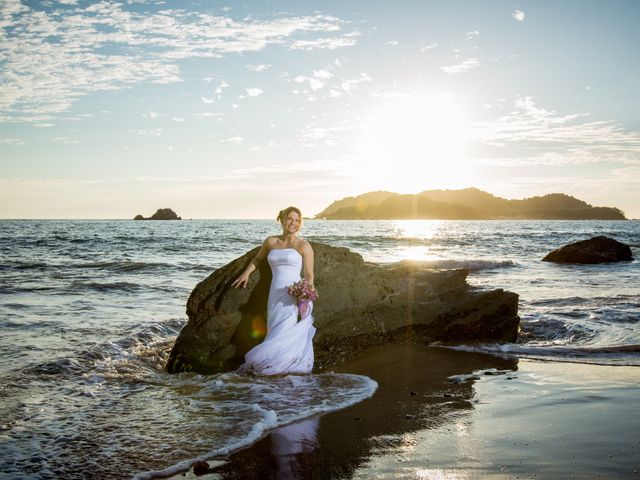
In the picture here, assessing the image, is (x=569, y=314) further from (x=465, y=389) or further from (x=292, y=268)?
(x=292, y=268)

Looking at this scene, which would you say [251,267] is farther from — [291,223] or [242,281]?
[291,223]

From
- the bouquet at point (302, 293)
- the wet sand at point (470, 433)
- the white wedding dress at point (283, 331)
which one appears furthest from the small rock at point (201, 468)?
the bouquet at point (302, 293)

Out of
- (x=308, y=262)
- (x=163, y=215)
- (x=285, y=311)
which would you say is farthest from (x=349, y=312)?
(x=163, y=215)

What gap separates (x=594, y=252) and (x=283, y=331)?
26.9 metres

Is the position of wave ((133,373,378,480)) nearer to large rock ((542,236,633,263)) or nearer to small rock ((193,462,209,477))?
small rock ((193,462,209,477))

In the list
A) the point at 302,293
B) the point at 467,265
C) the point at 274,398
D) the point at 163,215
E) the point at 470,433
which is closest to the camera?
the point at 470,433

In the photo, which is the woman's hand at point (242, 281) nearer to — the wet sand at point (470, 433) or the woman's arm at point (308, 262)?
the woman's arm at point (308, 262)

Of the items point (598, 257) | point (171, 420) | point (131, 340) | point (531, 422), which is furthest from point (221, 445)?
point (598, 257)

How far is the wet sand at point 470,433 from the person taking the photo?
436 cm

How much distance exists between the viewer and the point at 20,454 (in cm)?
502

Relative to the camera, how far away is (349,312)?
9.23m

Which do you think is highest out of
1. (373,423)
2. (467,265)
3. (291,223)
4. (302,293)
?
(291,223)

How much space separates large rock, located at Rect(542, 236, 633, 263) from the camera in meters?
29.3

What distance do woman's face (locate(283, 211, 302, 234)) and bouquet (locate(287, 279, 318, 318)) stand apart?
94cm
